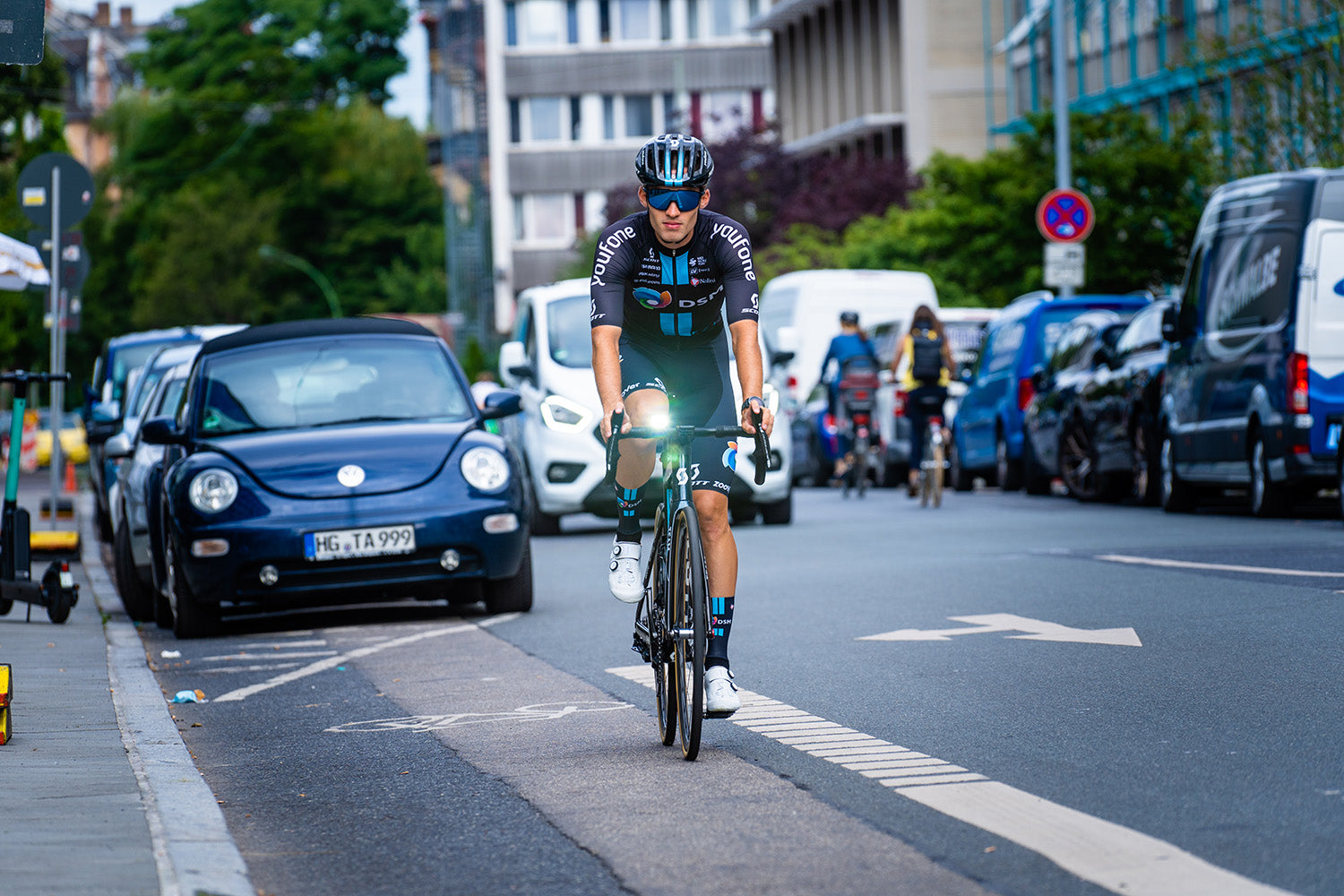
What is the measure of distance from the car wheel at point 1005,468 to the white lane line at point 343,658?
43.8 feet

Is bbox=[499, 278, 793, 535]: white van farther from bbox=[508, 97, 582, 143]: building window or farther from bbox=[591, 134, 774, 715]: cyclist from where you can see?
bbox=[508, 97, 582, 143]: building window

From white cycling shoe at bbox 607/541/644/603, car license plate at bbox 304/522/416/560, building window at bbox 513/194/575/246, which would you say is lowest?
car license plate at bbox 304/522/416/560

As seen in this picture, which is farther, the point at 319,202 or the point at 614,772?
the point at 319,202

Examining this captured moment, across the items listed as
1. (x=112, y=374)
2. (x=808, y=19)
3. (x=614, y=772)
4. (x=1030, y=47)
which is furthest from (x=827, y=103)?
(x=614, y=772)

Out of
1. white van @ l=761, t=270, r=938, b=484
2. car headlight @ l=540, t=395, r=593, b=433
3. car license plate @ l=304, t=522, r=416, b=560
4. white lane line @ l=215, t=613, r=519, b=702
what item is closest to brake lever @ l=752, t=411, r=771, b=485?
white lane line @ l=215, t=613, r=519, b=702

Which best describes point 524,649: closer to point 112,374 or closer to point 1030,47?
point 112,374

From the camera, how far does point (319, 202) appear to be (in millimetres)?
88375

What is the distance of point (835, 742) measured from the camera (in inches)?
284

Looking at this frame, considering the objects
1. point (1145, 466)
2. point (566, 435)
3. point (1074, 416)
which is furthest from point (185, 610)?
point (1074, 416)

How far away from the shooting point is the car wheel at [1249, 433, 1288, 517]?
54.9 feet

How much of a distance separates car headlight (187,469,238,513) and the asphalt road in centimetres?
70

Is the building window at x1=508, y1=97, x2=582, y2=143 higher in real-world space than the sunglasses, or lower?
higher

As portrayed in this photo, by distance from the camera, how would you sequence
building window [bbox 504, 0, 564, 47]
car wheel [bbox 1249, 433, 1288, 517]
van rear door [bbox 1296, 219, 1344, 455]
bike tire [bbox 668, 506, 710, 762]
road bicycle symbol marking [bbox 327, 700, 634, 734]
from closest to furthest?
bike tire [bbox 668, 506, 710, 762]
road bicycle symbol marking [bbox 327, 700, 634, 734]
van rear door [bbox 1296, 219, 1344, 455]
car wheel [bbox 1249, 433, 1288, 517]
building window [bbox 504, 0, 564, 47]

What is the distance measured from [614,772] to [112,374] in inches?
838
